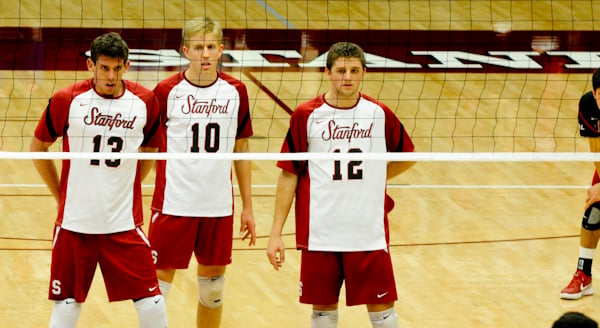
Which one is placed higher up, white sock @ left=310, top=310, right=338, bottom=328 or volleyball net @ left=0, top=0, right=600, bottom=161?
volleyball net @ left=0, top=0, right=600, bottom=161

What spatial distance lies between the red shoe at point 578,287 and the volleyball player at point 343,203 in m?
2.49

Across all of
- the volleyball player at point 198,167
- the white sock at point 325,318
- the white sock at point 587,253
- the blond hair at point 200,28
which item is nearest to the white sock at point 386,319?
the white sock at point 325,318

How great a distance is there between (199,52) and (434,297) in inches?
110

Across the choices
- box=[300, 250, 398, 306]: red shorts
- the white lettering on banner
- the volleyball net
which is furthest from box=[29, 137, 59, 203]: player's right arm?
the white lettering on banner

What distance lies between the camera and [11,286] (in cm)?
892

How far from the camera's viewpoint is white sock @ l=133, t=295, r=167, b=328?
22.5 ft

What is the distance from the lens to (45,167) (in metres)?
6.89

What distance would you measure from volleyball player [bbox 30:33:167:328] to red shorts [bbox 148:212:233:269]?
549 mm

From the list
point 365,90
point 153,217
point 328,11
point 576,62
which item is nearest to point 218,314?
point 153,217

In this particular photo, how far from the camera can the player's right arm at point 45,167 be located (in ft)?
22.5

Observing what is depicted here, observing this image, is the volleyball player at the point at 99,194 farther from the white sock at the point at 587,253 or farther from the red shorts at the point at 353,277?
the white sock at the point at 587,253

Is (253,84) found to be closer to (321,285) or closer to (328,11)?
(328,11)

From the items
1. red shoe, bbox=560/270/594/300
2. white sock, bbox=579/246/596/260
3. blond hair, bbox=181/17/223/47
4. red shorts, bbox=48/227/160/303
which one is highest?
blond hair, bbox=181/17/223/47

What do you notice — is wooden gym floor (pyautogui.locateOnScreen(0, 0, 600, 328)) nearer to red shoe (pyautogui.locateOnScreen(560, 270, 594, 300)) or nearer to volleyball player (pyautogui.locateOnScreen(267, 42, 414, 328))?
red shoe (pyautogui.locateOnScreen(560, 270, 594, 300))
